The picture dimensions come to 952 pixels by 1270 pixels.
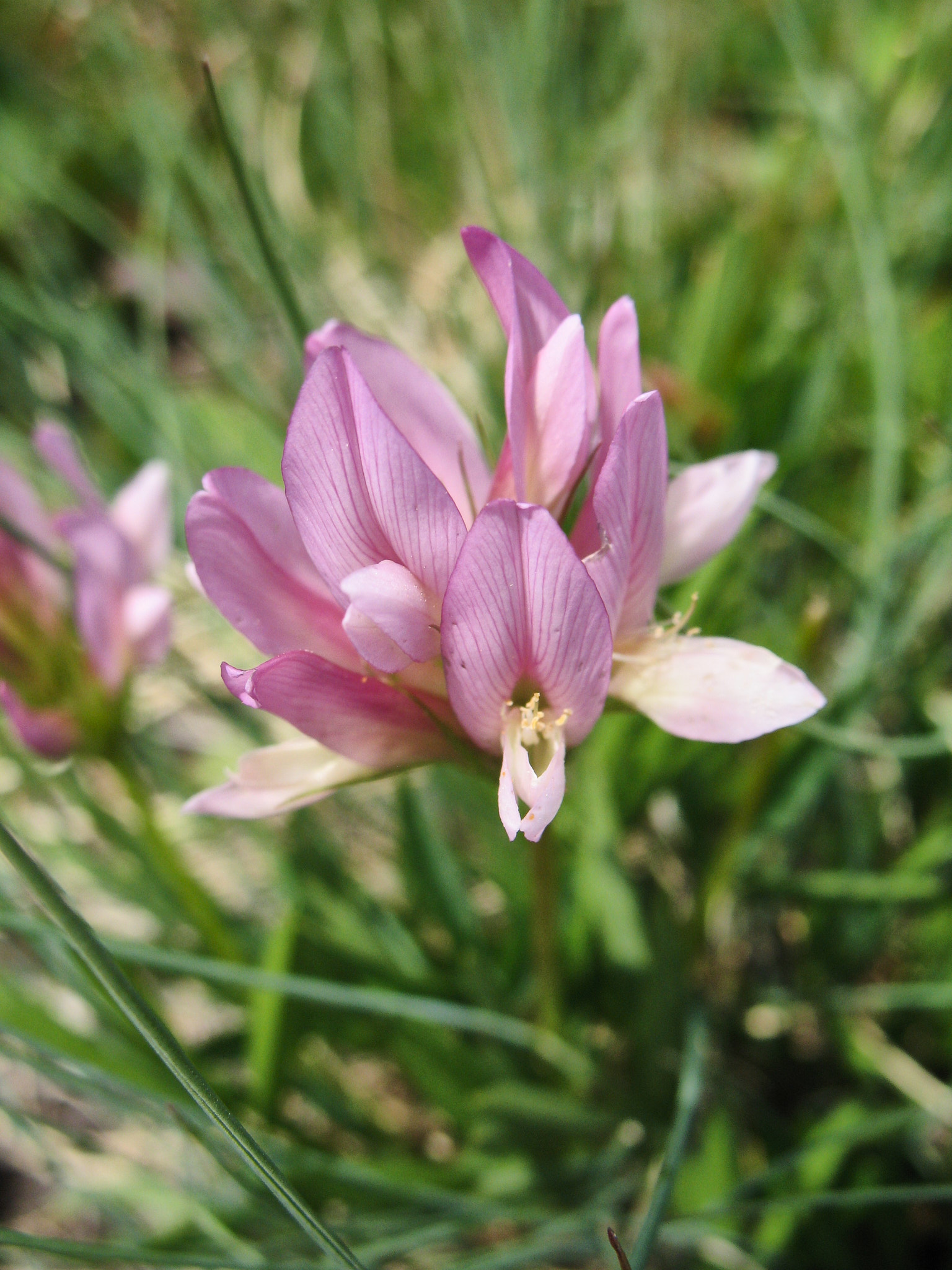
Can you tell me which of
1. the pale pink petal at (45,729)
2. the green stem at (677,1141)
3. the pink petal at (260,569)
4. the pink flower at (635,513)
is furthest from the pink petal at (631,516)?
the pale pink petal at (45,729)

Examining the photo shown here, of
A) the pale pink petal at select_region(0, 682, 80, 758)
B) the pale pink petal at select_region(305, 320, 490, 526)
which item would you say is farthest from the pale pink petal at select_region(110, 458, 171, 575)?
the pale pink petal at select_region(305, 320, 490, 526)

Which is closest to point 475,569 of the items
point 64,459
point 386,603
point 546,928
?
point 386,603

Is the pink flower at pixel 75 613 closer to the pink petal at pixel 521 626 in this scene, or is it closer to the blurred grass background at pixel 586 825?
the blurred grass background at pixel 586 825

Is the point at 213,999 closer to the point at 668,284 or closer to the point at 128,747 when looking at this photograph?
the point at 128,747

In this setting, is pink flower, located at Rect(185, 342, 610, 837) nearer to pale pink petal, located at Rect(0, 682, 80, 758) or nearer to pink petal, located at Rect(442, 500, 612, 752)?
pink petal, located at Rect(442, 500, 612, 752)

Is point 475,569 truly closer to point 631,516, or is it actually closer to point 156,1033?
point 631,516

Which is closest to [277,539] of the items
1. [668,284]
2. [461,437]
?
[461,437]
